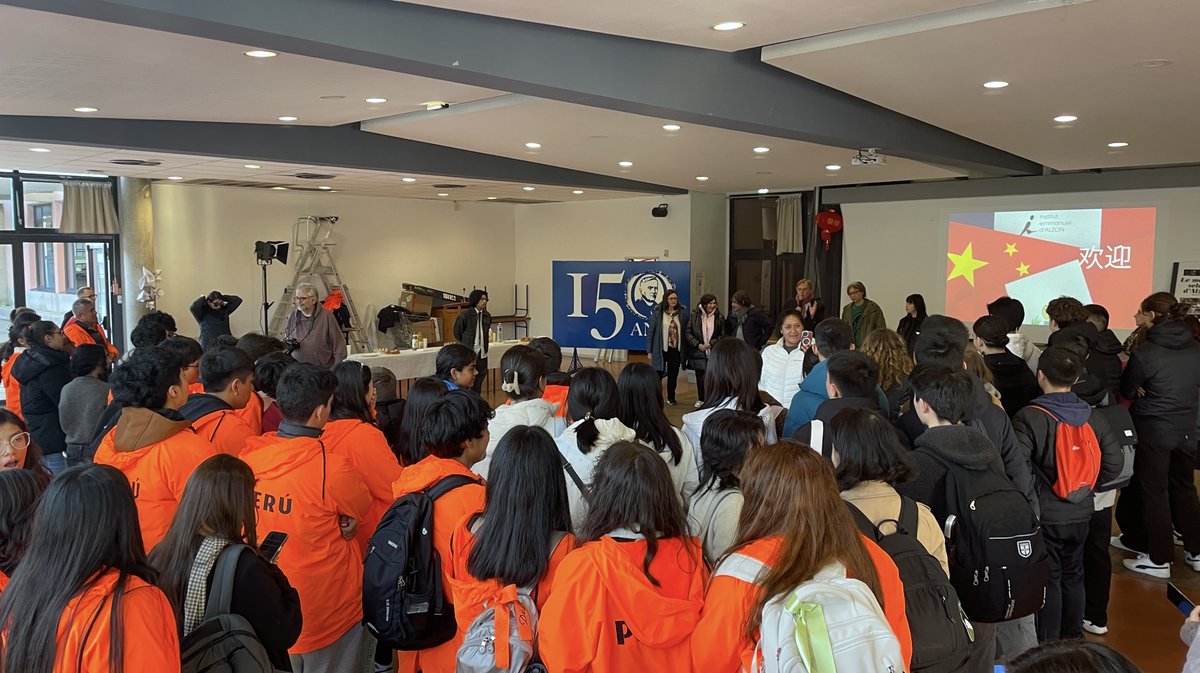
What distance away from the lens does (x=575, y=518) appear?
2676 millimetres

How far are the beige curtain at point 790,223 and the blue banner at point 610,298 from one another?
1545 millimetres

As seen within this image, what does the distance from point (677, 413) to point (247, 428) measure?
6557 mm

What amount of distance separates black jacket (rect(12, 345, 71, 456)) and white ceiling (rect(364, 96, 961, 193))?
3.09 m

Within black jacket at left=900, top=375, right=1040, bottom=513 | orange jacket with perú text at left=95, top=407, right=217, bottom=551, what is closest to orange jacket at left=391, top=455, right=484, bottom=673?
orange jacket with perú text at left=95, top=407, right=217, bottom=551

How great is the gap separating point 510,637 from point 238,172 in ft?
26.7

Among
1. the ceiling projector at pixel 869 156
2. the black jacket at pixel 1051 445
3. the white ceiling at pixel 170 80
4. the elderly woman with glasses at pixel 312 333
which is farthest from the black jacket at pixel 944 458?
the elderly woman with glasses at pixel 312 333

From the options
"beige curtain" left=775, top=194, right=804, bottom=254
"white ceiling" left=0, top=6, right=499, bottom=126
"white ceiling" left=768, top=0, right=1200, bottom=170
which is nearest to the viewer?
"white ceiling" left=768, top=0, right=1200, bottom=170

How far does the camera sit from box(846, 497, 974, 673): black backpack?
1.98 m

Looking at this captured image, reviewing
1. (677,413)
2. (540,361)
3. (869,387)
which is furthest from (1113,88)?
(677,413)

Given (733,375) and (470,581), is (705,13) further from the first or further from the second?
(470,581)

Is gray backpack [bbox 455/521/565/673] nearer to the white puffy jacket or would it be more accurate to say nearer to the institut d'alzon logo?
the white puffy jacket

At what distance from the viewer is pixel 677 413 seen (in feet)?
30.5

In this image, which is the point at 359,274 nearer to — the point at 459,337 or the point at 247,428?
the point at 459,337

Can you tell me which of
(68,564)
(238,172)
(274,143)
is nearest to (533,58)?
(68,564)
